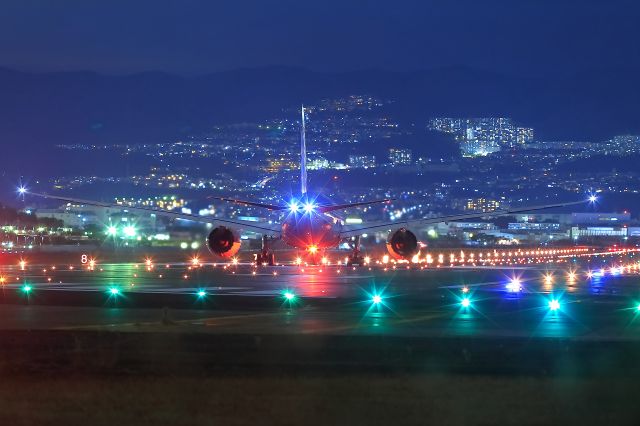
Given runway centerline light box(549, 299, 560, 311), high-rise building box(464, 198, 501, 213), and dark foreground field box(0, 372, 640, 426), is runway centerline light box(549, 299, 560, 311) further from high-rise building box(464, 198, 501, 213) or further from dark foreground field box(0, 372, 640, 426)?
high-rise building box(464, 198, 501, 213)

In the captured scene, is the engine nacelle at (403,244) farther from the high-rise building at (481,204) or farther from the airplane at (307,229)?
the high-rise building at (481,204)

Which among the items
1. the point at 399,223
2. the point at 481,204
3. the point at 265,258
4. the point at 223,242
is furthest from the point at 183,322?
the point at 481,204

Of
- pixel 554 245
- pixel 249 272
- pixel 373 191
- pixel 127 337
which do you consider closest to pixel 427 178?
pixel 373 191

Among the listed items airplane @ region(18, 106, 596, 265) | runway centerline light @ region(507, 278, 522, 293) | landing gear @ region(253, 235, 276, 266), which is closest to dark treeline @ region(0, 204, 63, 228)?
airplane @ region(18, 106, 596, 265)

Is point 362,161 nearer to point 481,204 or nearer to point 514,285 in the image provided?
point 481,204

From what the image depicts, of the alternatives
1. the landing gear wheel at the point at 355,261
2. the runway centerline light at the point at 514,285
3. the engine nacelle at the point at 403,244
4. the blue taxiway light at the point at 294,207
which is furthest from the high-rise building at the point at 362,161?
the runway centerline light at the point at 514,285
